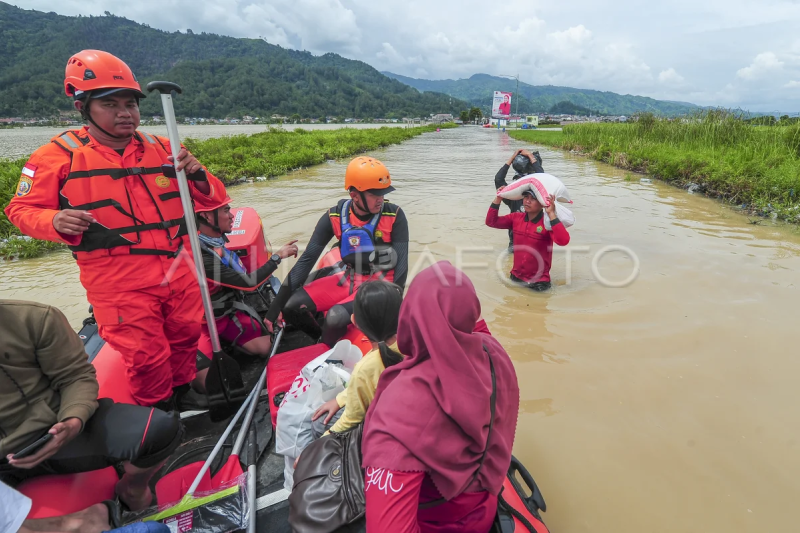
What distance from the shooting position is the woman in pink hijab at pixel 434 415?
1.07 metres

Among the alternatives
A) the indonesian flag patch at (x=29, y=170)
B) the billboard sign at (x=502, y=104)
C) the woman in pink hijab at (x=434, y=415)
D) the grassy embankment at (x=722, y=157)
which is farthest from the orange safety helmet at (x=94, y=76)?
the billboard sign at (x=502, y=104)

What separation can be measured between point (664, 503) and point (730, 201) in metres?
8.43

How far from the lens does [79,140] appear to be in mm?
2092

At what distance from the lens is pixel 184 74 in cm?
9619

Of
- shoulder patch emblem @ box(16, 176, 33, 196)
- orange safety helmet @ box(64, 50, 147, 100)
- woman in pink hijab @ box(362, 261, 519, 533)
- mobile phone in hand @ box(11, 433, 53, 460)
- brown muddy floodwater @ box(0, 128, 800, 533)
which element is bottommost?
brown muddy floodwater @ box(0, 128, 800, 533)

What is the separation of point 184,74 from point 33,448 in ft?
384

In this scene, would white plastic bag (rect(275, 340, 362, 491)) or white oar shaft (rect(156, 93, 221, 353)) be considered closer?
white plastic bag (rect(275, 340, 362, 491))

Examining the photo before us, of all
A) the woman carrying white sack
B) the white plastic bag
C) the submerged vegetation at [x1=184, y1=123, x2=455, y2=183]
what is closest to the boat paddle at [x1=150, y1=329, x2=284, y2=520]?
the white plastic bag

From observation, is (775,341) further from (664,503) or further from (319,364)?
(319,364)

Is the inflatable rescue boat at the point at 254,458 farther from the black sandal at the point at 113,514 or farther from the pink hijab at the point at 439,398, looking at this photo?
the pink hijab at the point at 439,398

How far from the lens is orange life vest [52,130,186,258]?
2045 mm

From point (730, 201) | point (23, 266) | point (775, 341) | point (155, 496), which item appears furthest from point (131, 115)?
point (730, 201)

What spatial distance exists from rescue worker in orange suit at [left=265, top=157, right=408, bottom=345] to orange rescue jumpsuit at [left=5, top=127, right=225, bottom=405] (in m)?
0.72

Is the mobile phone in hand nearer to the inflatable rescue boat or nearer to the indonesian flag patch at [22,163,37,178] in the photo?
the inflatable rescue boat
